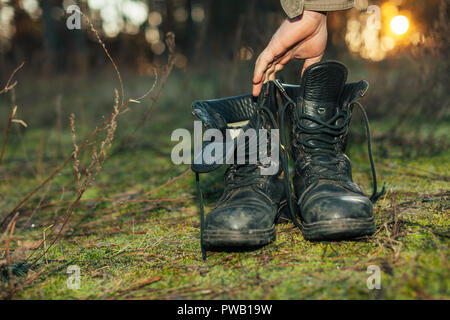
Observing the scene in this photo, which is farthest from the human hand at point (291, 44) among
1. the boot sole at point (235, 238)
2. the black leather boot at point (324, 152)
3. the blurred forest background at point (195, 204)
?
the boot sole at point (235, 238)

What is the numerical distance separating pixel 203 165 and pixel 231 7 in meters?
19.2

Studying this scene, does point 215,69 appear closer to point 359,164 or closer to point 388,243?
point 359,164

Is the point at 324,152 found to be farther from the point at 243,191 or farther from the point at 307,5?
the point at 307,5

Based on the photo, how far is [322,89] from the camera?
165cm

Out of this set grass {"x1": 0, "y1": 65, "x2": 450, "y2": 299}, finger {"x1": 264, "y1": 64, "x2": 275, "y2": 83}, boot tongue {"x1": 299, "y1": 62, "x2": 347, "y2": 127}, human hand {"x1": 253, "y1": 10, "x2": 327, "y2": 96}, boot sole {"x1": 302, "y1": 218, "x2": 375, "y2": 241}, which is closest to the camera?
grass {"x1": 0, "y1": 65, "x2": 450, "y2": 299}

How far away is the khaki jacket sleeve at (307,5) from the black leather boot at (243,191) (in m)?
0.34

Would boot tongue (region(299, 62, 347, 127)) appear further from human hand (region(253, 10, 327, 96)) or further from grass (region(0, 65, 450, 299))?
grass (region(0, 65, 450, 299))

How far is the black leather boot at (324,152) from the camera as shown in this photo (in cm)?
141

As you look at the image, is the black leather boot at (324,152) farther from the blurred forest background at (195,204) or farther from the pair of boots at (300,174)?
the blurred forest background at (195,204)

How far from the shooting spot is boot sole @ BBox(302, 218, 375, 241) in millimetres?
1362

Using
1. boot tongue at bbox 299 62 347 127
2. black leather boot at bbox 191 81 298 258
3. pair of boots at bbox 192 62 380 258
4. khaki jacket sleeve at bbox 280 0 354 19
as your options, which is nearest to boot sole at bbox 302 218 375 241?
pair of boots at bbox 192 62 380 258

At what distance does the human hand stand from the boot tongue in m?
0.20

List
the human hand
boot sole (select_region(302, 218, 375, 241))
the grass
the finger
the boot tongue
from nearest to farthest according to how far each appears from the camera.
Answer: the grass
boot sole (select_region(302, 218, 375, 241))
the boot tongue
the human hand
the finger

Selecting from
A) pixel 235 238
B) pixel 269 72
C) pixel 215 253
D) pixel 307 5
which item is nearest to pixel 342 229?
pixel 235 238
